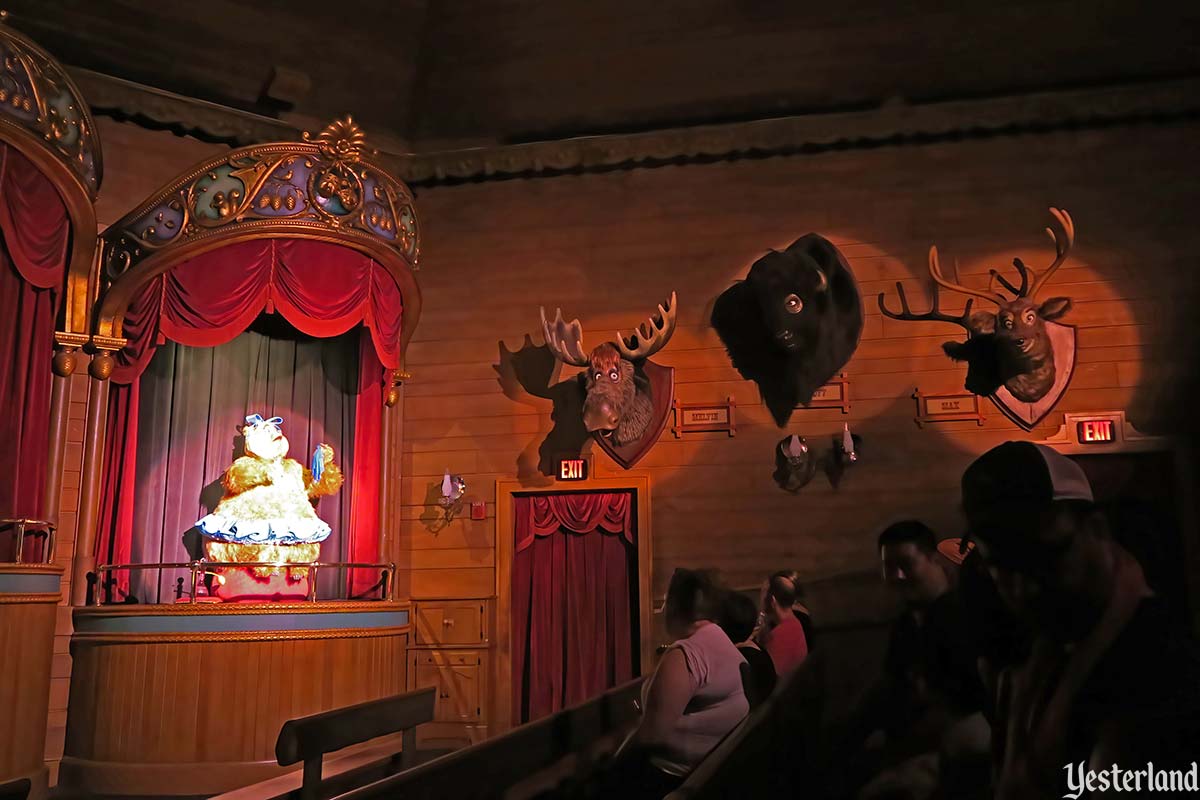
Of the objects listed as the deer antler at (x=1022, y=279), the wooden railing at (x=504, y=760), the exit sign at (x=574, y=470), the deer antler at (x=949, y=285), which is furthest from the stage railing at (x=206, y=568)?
the deer antler at (x=1022, y=279)

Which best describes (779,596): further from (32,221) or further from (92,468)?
(32,221)

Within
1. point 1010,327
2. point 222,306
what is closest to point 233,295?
point 222,306

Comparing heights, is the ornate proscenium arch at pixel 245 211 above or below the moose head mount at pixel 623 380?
above

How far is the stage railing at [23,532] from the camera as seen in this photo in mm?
4711

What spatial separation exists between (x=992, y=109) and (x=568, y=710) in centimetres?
644

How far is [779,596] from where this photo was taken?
6.01 m

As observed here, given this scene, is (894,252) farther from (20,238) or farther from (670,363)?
(20,238)

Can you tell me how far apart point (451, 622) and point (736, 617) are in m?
5.12

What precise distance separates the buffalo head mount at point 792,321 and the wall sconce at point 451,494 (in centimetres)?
254

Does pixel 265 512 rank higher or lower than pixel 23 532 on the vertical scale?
higher

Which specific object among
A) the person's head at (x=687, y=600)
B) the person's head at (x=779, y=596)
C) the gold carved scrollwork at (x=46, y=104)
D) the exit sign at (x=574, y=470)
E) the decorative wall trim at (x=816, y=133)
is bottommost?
the person's head at (x=779, y=596)

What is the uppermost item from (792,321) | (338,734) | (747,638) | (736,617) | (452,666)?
(792,321)

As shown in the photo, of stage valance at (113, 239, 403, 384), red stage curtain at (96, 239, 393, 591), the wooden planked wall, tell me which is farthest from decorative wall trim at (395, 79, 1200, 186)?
stage valance at (113, 239, 403, 384)

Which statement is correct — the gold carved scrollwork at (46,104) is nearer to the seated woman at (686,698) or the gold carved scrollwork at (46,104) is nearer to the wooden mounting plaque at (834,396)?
the seated woman at (686,698)
